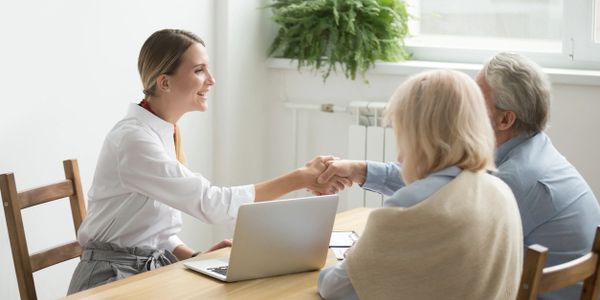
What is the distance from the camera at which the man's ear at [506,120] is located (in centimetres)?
233

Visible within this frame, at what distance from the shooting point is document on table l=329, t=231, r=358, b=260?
246 centimetres

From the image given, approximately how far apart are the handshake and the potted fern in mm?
1067

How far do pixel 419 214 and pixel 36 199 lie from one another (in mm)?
1322

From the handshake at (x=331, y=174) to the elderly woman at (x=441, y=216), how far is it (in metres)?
0.95

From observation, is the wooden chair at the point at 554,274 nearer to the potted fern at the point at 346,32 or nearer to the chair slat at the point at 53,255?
the chair slat at the point at 53,255

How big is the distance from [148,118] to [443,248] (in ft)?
3.86

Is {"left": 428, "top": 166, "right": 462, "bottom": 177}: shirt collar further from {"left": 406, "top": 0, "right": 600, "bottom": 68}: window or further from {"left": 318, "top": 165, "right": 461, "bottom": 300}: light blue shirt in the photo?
{"left": 406, "top": 0, "right": 600, "bottom": 68}: window

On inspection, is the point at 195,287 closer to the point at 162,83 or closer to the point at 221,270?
the point at 221,270

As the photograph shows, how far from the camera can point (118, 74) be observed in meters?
3.50

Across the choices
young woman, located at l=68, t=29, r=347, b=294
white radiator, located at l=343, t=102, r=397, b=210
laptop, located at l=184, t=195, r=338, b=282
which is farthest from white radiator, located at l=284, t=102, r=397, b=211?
laptop, located at l=184, t=195, r=338, b=282

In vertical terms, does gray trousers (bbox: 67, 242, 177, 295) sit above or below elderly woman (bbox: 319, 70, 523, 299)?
below

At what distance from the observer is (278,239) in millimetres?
2170

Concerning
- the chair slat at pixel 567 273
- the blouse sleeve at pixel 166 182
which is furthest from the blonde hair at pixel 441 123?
the blouse sleeve at pixel 166 182

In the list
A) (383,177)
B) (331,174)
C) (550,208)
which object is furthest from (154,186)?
(550,208)
